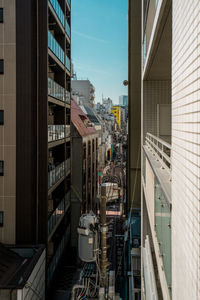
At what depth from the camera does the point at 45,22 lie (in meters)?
14.8

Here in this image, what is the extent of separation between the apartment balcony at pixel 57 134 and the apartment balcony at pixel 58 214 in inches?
165

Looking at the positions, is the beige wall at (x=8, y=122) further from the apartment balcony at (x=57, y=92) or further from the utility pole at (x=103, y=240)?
the utility pole at (x=103, y=240)

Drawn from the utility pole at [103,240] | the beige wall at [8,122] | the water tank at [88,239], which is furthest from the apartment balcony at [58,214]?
the utility pole at [103,240]

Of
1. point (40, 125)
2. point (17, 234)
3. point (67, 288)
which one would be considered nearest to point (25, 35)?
point (40, 125)

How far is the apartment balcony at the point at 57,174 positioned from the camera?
16055 mm

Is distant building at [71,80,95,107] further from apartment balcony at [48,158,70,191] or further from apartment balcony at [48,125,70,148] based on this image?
apartment balcony at [48,158,70,191]

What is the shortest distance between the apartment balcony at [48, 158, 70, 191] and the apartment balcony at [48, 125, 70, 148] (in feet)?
5.11

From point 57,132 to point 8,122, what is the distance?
4.40 meters

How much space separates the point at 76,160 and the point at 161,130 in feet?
58.4

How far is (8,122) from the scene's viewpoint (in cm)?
1420

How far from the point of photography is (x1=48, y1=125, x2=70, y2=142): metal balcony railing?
16062 millimetres

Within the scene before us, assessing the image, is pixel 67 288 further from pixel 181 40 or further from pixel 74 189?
pixel 181 40

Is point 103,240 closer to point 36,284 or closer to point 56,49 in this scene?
point 36,284

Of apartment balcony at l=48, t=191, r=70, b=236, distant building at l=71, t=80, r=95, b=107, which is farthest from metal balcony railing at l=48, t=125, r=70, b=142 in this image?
distant building at l=71, t=80, r=95, b=107
